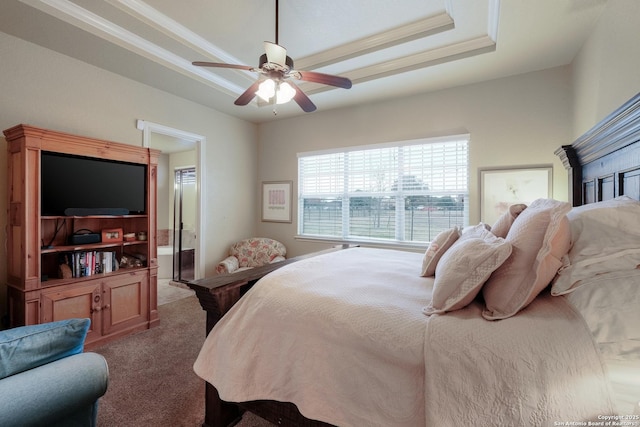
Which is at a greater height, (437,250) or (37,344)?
(437,250)

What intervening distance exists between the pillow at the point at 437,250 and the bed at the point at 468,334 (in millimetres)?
A: 142

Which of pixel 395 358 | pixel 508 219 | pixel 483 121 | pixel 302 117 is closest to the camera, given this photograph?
pixel 395 358

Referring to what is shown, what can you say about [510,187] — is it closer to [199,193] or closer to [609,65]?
[609,65]

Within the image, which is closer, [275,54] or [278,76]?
[275,54]

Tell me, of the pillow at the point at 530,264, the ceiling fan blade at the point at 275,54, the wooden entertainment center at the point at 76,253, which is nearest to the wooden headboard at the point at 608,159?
the pillow at the point at 530,264

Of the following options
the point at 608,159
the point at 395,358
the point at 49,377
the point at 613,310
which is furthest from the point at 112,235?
the point at 608,159

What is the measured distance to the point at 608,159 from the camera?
66.2 inches

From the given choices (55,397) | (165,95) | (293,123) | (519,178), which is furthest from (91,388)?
(293,123)

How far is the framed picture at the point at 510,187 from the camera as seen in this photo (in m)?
2.91

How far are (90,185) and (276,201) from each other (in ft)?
8.45

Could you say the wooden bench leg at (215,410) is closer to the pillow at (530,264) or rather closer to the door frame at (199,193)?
the pillow at (530,264)

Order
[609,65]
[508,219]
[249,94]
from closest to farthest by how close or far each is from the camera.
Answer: [508,219], [609,65], [249,94]

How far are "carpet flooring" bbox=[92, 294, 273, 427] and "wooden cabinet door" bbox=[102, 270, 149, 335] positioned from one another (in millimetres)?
145

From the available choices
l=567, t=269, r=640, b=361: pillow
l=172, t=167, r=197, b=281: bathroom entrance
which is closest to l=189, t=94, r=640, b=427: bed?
l=567, t=269, r=640, b=361: pillow
